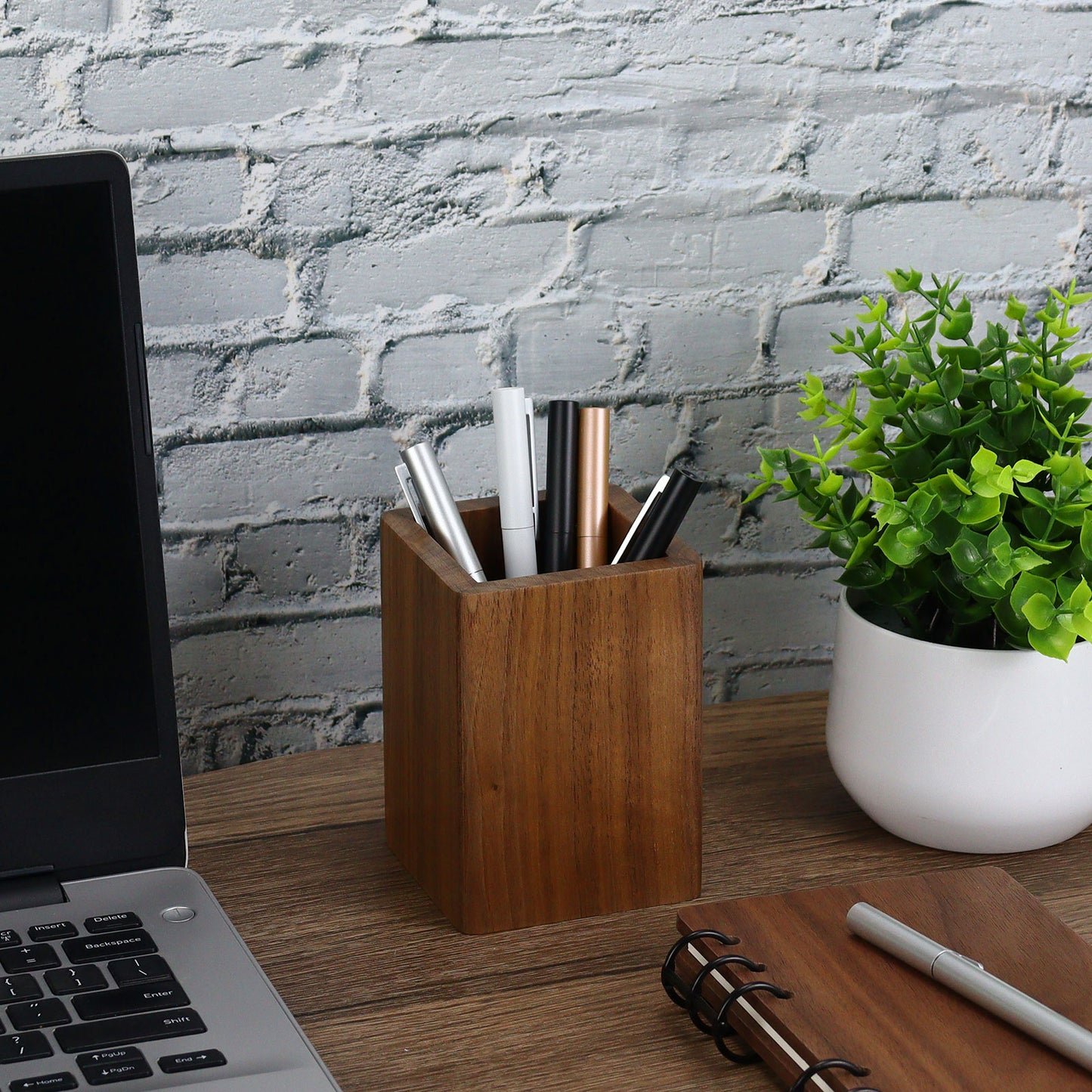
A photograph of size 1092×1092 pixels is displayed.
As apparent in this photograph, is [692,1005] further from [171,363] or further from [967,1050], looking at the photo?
[171,363]

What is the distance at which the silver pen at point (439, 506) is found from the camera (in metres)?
0.67

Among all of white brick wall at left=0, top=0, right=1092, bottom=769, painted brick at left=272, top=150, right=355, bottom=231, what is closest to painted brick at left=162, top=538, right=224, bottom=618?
white brick wall at left=0, top=0, right=1092, bottom=769

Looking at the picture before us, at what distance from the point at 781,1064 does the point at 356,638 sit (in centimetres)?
42

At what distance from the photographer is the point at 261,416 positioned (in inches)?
32.0

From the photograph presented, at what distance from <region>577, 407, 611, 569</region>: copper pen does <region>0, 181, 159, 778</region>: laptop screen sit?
22 centimetres

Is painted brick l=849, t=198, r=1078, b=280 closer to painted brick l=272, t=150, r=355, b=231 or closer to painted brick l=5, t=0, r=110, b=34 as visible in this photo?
painted brick l=272, t=150, r=355, b=231

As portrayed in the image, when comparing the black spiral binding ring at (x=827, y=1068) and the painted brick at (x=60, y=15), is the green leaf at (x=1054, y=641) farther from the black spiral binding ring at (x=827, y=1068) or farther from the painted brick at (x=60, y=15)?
the painted brick at (x=60, y=15)

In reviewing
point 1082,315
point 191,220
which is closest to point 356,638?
point 191,220

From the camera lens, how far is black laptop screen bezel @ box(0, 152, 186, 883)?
59 cm

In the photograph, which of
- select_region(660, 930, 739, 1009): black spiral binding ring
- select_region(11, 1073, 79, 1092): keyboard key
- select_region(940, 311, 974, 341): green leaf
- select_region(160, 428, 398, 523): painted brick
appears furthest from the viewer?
select_region(160, 428, 398, 523): painted brick

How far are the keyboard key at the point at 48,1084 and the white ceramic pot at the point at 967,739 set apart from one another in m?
0.42

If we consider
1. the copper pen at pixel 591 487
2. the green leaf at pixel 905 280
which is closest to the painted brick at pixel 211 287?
the copper pen at pixel 591 487

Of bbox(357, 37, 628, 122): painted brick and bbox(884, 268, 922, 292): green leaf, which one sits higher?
bbox(357, 37, 628, 122): painted brick

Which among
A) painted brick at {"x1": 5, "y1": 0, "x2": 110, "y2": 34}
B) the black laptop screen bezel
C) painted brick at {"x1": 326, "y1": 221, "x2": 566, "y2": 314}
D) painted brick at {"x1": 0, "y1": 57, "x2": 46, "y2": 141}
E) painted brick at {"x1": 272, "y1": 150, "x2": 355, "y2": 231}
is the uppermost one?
painted brick at {"x1": 5, "y1": 0, "x2": 110, "y2": 34}
